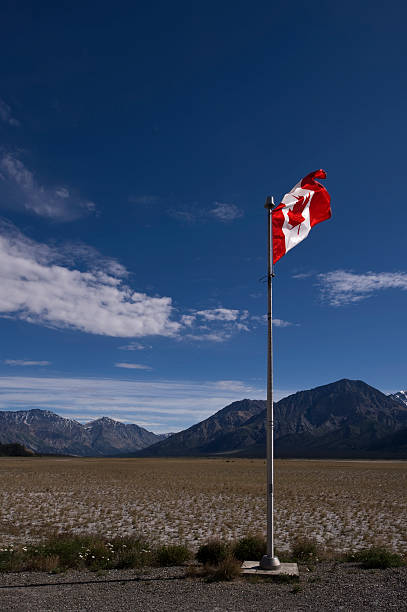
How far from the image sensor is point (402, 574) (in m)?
11.5

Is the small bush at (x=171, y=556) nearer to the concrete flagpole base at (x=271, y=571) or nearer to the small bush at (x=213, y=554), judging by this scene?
the small bush at (x=213, y=554)

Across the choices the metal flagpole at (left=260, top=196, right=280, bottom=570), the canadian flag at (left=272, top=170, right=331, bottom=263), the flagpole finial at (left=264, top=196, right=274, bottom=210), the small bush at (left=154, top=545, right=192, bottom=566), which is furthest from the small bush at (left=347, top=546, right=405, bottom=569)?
the flagpole finial at (left=264, top=196, right=274, bottom=210)

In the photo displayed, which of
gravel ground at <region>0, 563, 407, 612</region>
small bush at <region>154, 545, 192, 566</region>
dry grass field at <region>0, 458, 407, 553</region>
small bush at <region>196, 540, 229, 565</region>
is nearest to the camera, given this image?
gravel ground at <region>0, 563, 407, 612</region>

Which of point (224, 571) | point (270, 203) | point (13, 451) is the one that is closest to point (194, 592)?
point (224, 571)

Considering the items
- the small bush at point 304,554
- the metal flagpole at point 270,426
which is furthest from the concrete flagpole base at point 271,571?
the small bush at point 304,554

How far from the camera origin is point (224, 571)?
11508 millimetres

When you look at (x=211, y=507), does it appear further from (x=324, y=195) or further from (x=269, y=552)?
(x=324, y=195)

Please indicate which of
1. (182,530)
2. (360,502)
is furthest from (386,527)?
(360,502)

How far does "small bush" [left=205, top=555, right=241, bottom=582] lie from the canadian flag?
7.57 meters

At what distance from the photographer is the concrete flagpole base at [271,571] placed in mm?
11409

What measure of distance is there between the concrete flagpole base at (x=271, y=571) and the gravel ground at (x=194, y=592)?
0.25 m

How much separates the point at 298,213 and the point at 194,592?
9433 mm

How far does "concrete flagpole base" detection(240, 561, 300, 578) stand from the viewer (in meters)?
11.4

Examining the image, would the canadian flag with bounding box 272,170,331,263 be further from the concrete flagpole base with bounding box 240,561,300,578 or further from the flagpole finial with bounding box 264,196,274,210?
the concrete flagpole base with bounding box 240,561,300,578
